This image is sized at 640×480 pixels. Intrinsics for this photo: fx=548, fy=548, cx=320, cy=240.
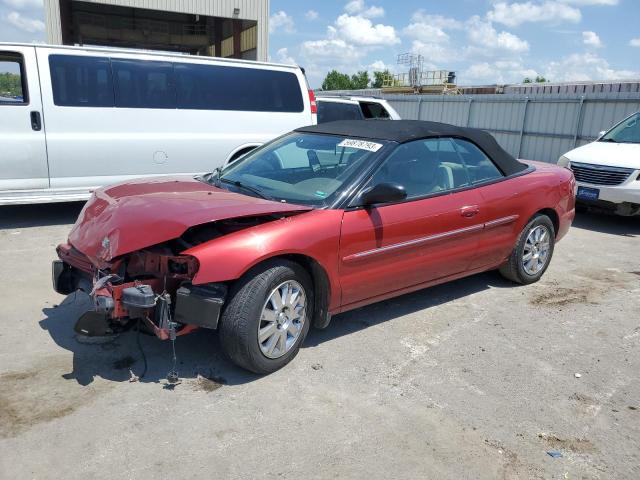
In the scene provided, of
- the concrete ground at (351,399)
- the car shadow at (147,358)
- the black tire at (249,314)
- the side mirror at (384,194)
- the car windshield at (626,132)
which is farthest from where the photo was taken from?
the car windshield at (626,132)

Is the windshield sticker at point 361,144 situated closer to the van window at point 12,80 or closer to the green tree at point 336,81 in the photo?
the van window at point 12,80

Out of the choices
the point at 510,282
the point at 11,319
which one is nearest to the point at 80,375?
the point at 11,319

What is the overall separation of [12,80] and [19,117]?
481 millimetres

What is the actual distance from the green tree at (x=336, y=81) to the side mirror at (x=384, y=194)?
102084 millimetres

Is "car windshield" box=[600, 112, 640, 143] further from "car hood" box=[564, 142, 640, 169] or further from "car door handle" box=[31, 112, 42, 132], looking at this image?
"car door handle" box=[31, 112, 42, 132]

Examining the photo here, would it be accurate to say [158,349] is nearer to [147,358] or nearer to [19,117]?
[147,358]

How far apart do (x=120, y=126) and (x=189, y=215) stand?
4359mm

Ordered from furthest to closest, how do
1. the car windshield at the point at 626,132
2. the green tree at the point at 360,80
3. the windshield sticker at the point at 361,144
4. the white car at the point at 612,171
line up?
the green tree at the point at 360,80, the car windshield at the point at 626,132, the white car at the point at 612,171, the windshield sticker at the point at 361,144

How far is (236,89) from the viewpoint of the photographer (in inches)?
310

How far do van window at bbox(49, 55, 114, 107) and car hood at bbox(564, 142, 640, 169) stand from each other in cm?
716

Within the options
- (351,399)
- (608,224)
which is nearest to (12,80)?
(351,399)

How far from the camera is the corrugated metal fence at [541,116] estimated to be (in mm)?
12359

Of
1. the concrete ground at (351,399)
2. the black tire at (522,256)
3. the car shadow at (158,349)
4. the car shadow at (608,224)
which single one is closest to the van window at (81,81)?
the concrete ground at (351,399)

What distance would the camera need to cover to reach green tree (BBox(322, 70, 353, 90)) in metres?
104
